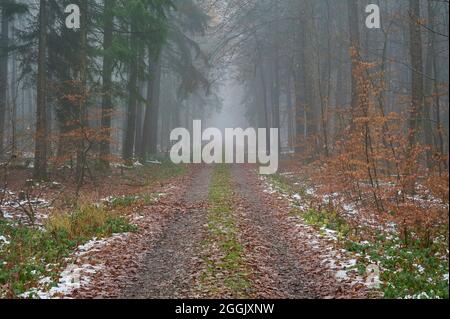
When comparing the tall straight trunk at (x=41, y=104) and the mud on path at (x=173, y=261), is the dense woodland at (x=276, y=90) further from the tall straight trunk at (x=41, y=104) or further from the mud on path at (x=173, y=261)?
the mud on path at (x=173, y=261)

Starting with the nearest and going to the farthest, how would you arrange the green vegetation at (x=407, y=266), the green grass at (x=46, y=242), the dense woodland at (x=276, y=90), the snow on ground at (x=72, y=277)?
the green vegetation at (x=407, y=266) → the snow on ground at (x=72, y=277) → the green grass at (x=46, y=242) → the dense woodland at (x=276, y=90)

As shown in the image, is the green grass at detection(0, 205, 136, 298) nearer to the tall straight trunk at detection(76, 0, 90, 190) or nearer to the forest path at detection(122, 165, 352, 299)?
the forest path at detection(122, 165, 352, 299)

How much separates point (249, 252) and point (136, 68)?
41.8 feet

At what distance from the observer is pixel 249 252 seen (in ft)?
30.2

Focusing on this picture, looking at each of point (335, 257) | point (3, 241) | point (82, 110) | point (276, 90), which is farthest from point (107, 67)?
point (276, 90)

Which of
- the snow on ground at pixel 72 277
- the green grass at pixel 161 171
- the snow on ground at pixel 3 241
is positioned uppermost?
the green grass at pixel 161 171

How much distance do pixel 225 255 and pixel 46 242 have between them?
3876mm

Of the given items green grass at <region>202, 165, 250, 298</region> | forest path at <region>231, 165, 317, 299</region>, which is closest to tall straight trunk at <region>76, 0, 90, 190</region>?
green grass at <region>202, 165, 250, 298</region>

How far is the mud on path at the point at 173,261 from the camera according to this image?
23.7 ft

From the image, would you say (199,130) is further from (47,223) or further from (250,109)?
(47,223)

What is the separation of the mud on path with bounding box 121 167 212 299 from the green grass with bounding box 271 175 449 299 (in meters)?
Answer: 3.06

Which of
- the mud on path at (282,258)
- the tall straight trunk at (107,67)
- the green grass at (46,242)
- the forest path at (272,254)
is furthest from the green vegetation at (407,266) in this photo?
the tall straight trunk at (107,67)

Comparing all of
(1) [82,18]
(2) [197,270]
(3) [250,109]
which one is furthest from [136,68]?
(3) [250,109]

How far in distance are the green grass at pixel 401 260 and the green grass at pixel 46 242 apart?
5.23 meters
